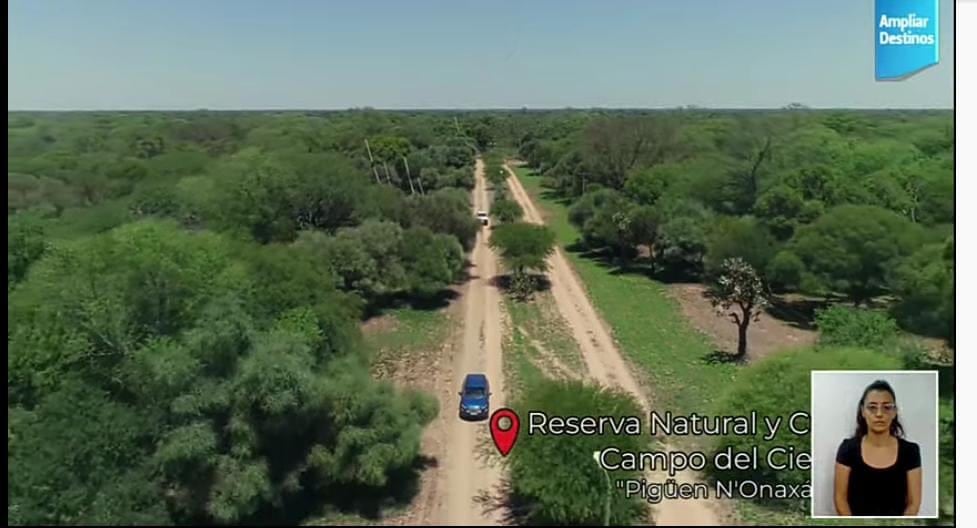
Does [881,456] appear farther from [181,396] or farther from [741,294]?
[181,396]

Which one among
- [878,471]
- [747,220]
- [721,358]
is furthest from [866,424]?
[747,220]

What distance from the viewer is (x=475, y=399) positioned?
11.2 ft

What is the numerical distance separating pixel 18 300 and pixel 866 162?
3921mm

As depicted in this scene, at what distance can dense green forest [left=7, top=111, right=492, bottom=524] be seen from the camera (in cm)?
323

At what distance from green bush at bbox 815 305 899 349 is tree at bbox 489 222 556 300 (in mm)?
1292

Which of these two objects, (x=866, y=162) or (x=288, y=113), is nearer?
(x=288, y=113)

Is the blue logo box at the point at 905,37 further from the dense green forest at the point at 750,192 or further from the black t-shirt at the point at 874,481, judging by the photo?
the black t-shirt at the point at 874,481

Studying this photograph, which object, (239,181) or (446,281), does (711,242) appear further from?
(239,181)

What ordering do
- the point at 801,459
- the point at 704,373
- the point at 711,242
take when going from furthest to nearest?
→ the point at 711,242 → the point at 704,373 → the point at 801,459

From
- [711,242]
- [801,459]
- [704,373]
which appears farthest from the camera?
[711,242]

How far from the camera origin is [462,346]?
3.62 m

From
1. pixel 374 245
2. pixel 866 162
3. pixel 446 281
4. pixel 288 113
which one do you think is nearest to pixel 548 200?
pixel 446 281

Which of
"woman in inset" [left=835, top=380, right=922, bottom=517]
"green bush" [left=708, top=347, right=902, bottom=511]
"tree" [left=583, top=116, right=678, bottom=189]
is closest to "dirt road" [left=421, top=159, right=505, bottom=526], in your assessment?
"tree" [left=583, top=116, right=678, bottom=189]

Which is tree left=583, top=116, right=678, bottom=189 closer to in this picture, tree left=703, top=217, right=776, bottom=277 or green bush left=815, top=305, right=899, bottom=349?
tree left=703, top=217, right=776, bottom=277
